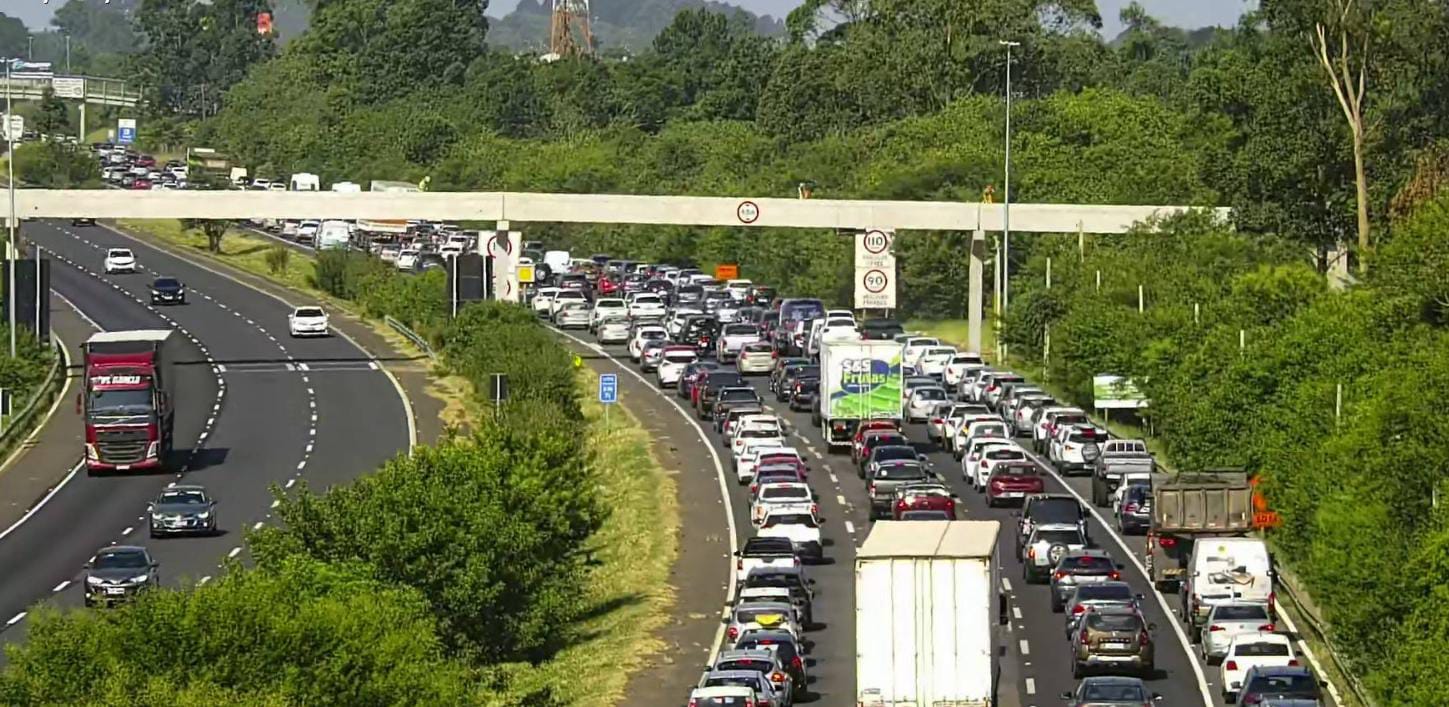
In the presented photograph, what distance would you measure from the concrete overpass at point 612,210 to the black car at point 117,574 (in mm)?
46869

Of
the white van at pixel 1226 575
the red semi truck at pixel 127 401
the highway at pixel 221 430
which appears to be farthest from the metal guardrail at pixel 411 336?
the white van at pixel 1226 575

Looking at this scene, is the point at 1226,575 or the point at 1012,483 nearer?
the point at 1226,575

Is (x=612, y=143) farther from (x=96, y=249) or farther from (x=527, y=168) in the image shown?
(x=96, y=249)

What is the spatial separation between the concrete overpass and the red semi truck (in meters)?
27.2

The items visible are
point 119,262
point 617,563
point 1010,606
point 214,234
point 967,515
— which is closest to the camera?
point 1010,606

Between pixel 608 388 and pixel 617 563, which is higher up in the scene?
pixel 608 388

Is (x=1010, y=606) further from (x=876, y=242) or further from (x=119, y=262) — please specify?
(x=119, y=262)

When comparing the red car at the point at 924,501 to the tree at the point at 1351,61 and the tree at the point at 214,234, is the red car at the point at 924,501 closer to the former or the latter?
the tree at the point at 1351,61

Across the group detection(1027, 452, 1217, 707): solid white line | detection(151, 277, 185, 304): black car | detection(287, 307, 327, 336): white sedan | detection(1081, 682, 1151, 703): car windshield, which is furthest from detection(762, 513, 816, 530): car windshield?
detection(151, 277, 185, 304): black car

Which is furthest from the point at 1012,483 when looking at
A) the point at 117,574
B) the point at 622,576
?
the point at 117,574

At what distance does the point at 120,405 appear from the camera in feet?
244

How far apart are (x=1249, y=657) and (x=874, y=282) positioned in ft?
176

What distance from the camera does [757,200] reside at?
345 ft

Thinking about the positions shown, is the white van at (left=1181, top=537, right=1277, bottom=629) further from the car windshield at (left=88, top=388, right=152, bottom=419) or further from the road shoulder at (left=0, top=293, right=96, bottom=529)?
the car windshield at (left=88, top=388, right=152, bottom=419)
